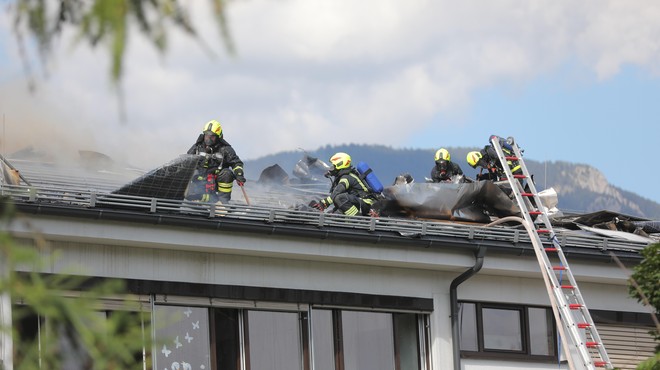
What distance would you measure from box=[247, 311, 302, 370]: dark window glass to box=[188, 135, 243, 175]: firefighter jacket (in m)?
2.90

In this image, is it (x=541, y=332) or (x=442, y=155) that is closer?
(x=541, y=332)

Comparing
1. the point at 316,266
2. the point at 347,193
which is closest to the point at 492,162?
the point at 347,193

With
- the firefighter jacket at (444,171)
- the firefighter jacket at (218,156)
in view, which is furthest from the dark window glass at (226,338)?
the firefighter jacket at (444,171)

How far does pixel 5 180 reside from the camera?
13.9m

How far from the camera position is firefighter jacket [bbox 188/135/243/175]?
17.7 m

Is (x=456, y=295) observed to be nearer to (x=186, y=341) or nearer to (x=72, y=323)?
(x=186, y=341)

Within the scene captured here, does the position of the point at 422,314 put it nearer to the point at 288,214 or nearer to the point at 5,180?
the point at 288,214

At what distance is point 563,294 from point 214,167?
4818mm

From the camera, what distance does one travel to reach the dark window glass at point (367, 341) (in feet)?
51.2

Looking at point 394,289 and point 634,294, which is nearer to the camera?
point 634,294

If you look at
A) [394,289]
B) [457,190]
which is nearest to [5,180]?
[394,289]

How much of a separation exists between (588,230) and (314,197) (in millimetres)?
3685

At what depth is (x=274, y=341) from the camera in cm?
1497

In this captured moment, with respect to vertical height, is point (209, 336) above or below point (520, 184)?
below
